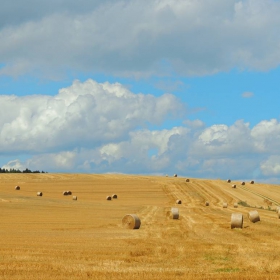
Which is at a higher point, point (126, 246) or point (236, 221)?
point (236, 221)

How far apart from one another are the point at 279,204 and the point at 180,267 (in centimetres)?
4425

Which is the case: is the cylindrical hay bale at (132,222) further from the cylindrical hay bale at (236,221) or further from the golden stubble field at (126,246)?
the cylindrical hay bale at (236,221)

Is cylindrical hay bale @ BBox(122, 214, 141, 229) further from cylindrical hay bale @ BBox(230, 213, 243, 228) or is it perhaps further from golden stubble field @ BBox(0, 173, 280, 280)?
cylindrical hay bale @ BBox(230, 213, 243, 228)

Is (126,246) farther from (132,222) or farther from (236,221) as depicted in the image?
(236,221)

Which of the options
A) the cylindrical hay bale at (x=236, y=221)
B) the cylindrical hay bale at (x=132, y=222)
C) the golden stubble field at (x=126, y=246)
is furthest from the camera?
the cylindrical hay bale at (x=236, y=221)

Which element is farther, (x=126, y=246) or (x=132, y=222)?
(x=132, y=222)

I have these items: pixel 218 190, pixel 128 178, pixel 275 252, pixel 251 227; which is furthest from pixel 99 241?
pixel 128 178

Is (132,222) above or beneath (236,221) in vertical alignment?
beneath

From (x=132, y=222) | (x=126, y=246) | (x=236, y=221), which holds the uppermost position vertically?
(x=236, y=221)

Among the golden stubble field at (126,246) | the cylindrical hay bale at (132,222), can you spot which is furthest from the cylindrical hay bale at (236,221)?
the cylindrical hay bale at (132,222)

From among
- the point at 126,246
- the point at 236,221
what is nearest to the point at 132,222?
the point at 236,221

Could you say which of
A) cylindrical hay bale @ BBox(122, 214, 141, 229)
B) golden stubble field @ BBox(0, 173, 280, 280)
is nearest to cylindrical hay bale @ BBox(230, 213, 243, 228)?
golden stubble field @ BBox(0, 173, 280, 280)

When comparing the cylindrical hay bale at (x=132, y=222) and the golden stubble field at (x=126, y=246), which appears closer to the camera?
the golden stubble field at (x=126, y=246)

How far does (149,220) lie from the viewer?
1403 inches
